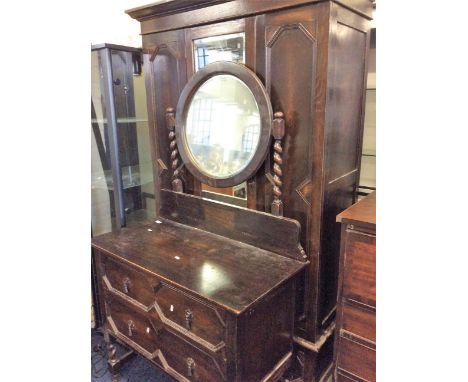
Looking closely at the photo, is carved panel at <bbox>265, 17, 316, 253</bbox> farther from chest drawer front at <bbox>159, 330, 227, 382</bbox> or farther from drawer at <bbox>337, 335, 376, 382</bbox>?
chest drawer front at <bbox>159, 330, 227, 382</bbox>

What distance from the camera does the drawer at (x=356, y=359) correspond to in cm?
110

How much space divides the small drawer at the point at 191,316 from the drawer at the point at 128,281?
2.0 inches

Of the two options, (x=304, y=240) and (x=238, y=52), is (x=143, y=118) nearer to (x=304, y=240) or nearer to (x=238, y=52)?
(x=238, y=52)

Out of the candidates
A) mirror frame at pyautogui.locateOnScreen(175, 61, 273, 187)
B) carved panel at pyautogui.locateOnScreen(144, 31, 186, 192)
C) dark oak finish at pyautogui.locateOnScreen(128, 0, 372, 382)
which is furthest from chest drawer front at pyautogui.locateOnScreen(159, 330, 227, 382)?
carved panel at pyautogui.locateOnScreen(144, 31, 186, 192)

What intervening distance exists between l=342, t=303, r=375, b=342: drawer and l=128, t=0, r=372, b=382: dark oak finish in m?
0.19

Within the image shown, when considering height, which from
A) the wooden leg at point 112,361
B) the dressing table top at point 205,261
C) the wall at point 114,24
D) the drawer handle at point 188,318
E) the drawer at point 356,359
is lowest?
the wooden leg at point 112,361

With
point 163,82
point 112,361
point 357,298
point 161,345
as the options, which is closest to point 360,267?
point 357,298

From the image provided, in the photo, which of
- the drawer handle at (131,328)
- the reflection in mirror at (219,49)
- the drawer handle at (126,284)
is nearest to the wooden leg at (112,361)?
the drawer handle at (131,328)

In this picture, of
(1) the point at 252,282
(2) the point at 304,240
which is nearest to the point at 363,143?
(2) the point at 304,240

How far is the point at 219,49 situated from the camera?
52.8 inches

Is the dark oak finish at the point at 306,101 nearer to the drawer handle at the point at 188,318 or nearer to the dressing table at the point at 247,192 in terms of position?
the dressing table at the point at 247,192

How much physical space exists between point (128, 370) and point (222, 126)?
134 cm

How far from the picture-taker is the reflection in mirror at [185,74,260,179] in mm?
1315
